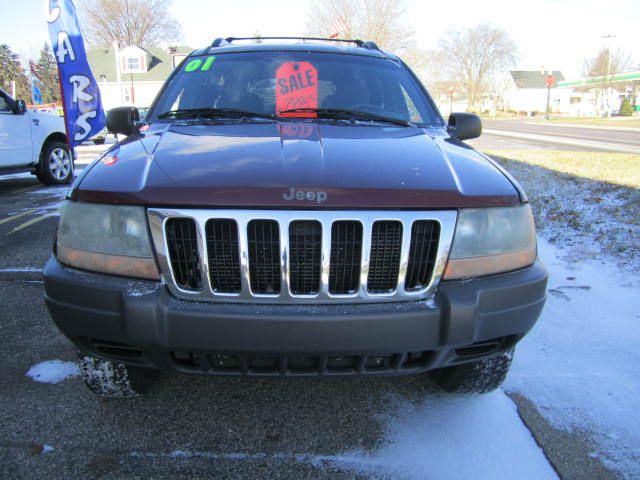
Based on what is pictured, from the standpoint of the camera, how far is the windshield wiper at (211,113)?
268cm

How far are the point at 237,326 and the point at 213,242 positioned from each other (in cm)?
30

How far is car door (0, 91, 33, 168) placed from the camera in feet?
24.3

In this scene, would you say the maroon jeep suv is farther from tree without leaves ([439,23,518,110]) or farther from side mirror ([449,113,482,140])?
tree without leaves ([439,23,518,110])

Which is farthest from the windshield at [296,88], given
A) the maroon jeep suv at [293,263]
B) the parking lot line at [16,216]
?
the parking lot line at [16,216]

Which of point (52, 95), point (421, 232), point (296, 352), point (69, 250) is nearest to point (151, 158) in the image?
point (69, 250)

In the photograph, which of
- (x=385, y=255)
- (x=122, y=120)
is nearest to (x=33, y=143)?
(x=122, y=120)

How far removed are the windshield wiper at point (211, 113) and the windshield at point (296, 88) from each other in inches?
0.5

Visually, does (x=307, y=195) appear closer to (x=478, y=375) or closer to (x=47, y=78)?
(x=478, y=375)

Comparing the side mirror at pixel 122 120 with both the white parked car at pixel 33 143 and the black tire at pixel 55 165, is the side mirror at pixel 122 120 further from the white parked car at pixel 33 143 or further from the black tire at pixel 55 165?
the black tire at pixel 55 165

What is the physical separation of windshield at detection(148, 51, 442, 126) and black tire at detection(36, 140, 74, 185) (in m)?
6.16

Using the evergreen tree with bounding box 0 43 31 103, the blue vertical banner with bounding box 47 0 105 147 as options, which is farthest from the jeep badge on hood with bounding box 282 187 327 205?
the evergreen tree with bounding box 0 43 31 103

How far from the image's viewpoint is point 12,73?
67062mm

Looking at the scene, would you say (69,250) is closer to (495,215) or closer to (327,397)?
(327,397)

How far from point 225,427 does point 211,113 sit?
165 centimetres
